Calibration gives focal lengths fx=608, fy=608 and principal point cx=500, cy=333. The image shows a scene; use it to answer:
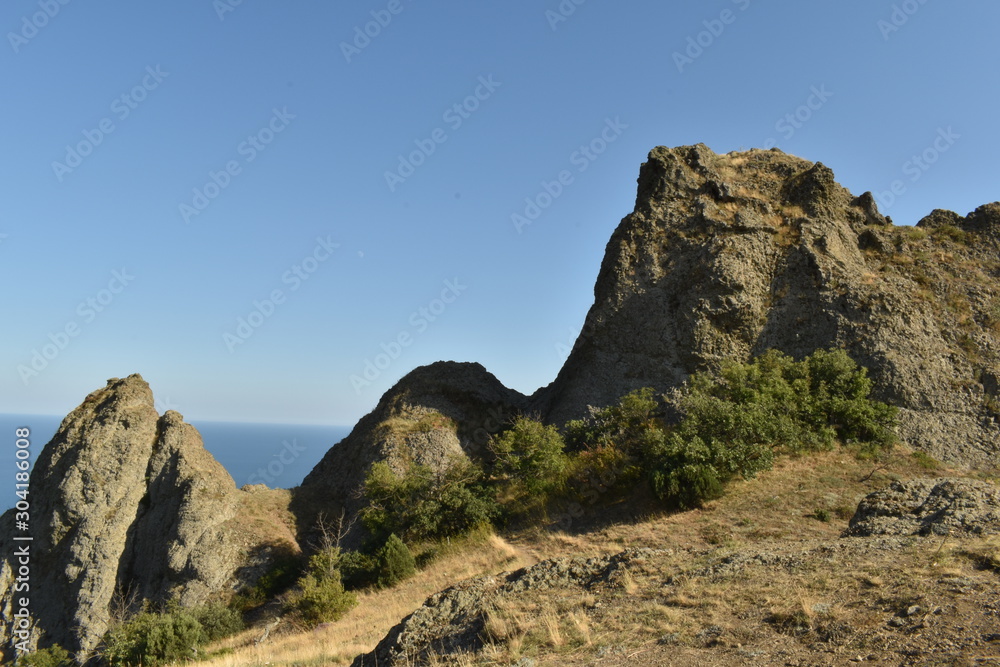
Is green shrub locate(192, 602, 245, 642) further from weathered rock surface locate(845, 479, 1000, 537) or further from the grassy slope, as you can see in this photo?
weathered rock surface locate(845, 479, 1000, 537)

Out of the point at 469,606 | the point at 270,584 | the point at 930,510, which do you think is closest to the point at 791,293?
the point at 930,510

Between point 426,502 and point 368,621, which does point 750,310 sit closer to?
point 426,502

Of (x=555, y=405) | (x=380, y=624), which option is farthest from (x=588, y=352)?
(x=380, y=624)

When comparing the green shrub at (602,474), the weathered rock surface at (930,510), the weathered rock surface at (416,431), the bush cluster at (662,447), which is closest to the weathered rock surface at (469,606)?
the weathered rock surface at (930,510)

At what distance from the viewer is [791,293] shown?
28.5m

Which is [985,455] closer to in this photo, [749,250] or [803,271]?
[803,271]

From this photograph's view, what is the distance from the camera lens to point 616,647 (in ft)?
27.2

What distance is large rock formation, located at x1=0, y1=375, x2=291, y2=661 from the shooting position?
938 inches

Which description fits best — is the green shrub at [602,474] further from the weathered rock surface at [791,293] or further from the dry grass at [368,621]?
the weathered rock surface at [791,293]

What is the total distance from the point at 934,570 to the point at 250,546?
23.9 metres

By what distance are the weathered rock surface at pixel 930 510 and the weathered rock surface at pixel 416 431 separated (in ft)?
59.9

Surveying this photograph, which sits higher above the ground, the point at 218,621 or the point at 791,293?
the point at 791,293

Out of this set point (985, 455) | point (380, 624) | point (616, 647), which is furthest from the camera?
point (985, 455)

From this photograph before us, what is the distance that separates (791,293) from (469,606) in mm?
23531
